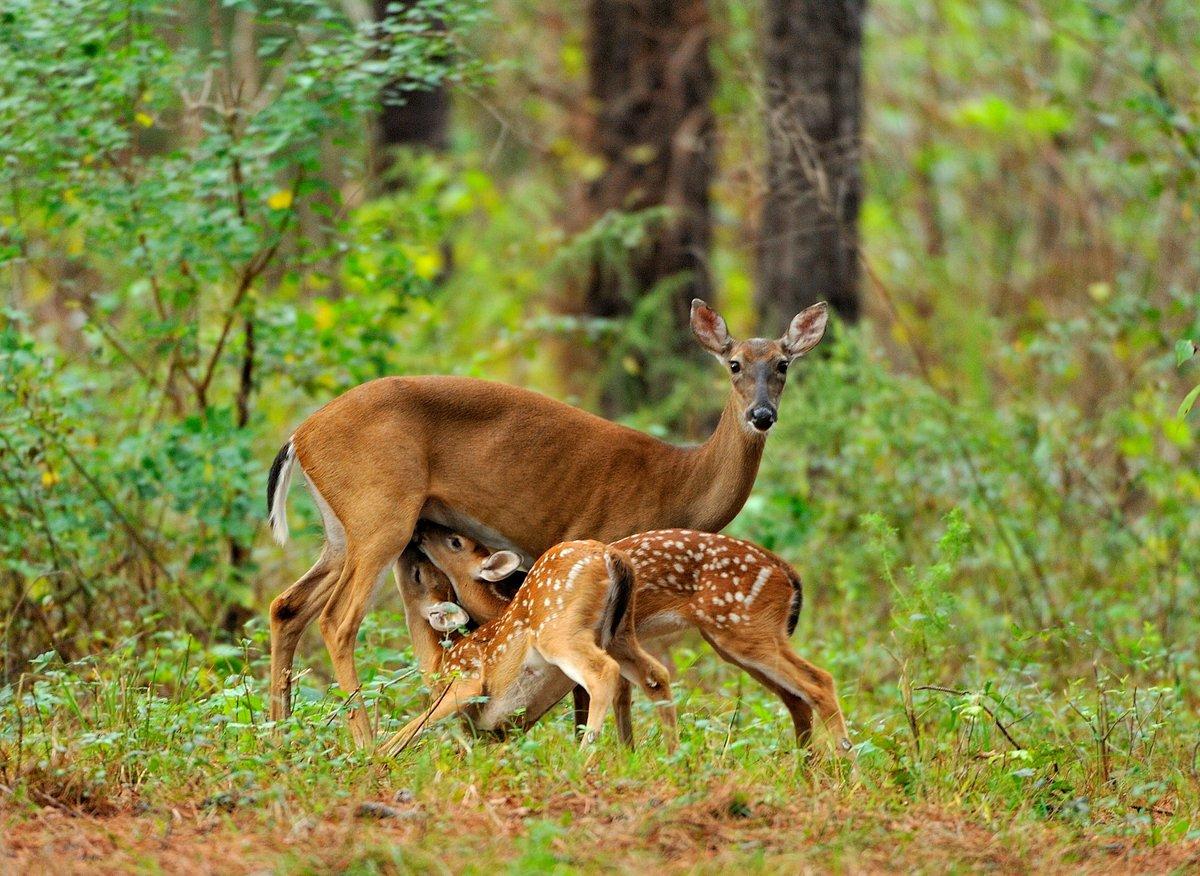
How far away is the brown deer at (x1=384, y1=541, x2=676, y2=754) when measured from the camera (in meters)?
5.80

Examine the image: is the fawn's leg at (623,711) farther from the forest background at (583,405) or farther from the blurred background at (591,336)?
the blurred background at (591,336)

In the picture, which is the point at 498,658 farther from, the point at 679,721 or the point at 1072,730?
the point at 1072,730

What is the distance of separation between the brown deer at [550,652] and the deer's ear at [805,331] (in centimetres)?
172

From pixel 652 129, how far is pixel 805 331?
6.91 m

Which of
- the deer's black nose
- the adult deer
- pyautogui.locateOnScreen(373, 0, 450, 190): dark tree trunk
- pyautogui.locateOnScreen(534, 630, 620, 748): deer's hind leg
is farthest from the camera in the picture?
pyautogui.locateOnScreen(373, 0, 450, 190): dark tree trunk

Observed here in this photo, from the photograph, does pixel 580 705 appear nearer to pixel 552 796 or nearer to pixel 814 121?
pixel 552 796

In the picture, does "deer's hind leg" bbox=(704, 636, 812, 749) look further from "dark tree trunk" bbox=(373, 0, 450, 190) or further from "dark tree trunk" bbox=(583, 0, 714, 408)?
"dark tree trunk" bbox=(373, 0, 450, 190)

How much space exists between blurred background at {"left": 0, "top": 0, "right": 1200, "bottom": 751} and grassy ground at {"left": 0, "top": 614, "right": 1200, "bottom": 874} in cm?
44

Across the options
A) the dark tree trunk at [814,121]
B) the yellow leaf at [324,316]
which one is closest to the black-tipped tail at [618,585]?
the yellow leaf at [324,316]

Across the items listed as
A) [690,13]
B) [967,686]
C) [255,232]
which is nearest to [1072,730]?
[967,686]

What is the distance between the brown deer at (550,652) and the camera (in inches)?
→ 229

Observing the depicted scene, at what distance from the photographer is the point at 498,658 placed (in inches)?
241

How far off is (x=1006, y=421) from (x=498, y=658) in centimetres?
512

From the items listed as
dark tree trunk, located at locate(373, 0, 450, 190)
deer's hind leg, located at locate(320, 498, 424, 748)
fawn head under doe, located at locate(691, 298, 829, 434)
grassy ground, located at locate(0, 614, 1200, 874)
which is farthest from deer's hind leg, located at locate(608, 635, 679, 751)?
dark tree trunk, located at locate(373, 0, 450, 190)
